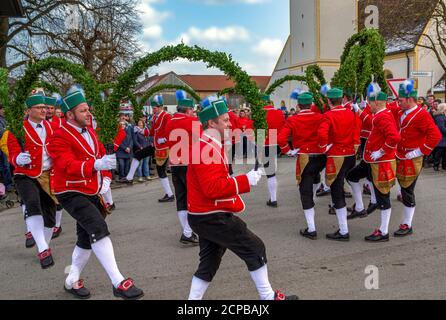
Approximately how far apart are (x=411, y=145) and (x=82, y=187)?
4.57 metres

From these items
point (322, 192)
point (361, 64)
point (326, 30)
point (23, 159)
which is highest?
point (326, 30)

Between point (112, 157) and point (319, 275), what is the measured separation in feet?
8.44

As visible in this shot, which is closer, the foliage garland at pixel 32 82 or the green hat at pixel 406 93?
the foliage garland at pixel 32 82

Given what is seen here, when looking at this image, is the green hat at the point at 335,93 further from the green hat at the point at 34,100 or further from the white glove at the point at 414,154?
the green hat at the point at 34,100

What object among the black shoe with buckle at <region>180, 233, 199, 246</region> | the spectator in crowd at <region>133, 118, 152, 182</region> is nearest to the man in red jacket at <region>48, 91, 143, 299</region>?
the black shoe with buckle at <region>180, 233, 199, 246</region>

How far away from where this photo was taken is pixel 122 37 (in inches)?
848

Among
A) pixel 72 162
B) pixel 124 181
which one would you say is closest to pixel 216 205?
pixel 72 162

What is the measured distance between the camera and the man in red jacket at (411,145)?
6.01 m

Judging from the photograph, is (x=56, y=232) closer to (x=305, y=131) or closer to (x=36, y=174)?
(x=36, y=174)

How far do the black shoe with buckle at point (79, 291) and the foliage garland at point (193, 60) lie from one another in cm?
177

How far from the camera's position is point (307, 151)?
630cm

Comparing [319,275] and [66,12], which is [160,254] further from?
[66,12]

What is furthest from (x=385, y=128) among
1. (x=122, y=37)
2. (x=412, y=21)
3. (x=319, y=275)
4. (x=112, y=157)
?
(x=412, y=21)

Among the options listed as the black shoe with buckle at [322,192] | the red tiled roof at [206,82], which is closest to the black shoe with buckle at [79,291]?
the black shoe with buckle at [322,192]
